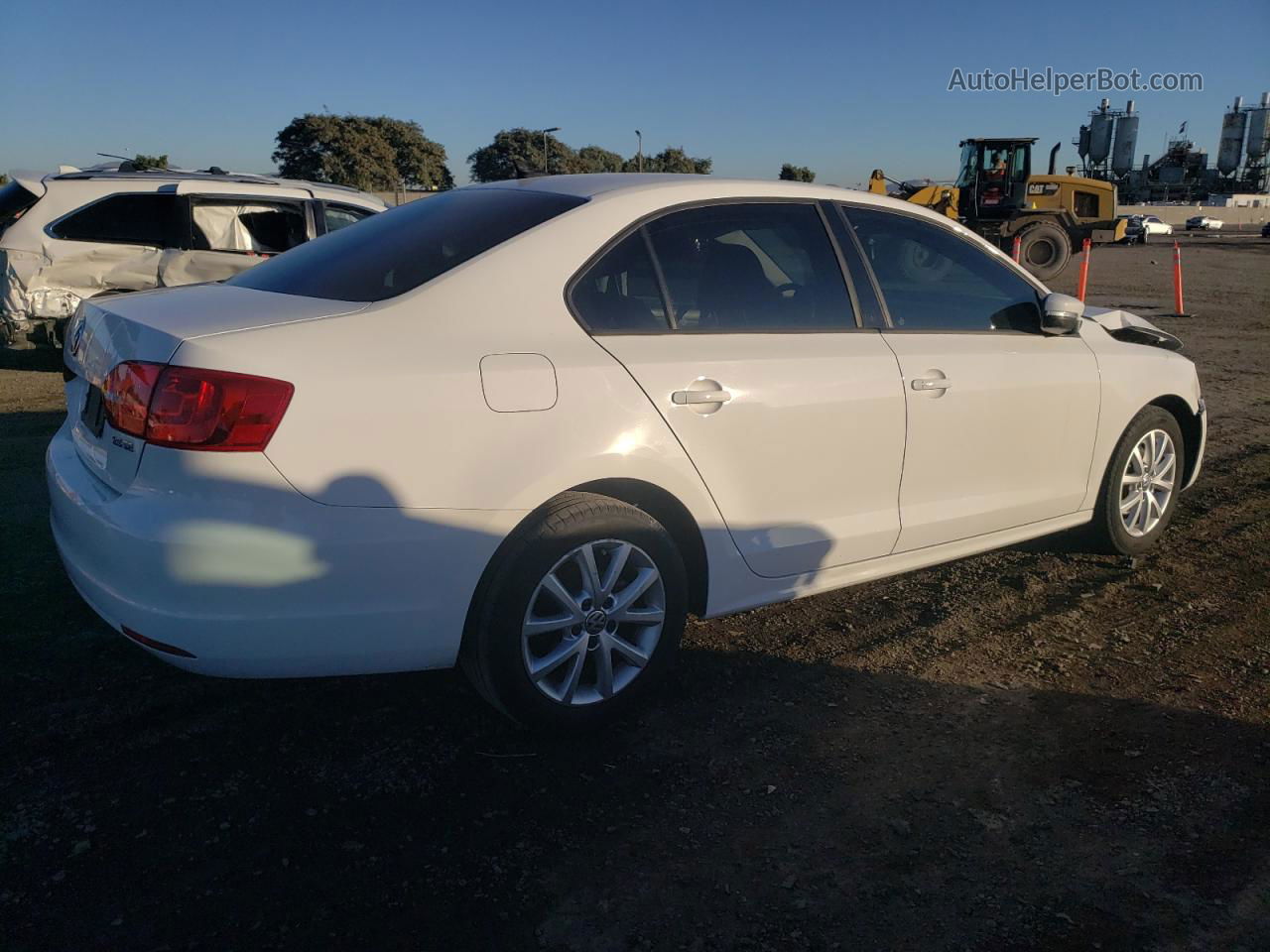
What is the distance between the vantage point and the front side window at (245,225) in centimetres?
886

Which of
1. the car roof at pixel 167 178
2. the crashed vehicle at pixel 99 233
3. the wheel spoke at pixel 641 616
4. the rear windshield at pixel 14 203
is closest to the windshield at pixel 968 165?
the car roof at pixel 167 178

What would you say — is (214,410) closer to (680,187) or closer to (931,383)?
(680,187)

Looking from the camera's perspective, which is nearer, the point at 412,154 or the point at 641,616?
the point at 641,616

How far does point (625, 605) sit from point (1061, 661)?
1.73 meters

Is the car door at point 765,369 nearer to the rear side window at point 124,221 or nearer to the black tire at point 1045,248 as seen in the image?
the rear side window at point 124,221

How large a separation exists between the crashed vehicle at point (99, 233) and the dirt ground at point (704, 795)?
5.52 m

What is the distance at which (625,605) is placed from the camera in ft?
9.98

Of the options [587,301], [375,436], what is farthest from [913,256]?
[375,436]

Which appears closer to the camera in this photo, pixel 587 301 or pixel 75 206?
pixel 587 301

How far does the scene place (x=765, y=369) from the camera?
3250mm

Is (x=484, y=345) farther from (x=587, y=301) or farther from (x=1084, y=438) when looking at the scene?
(x=1084, y=438)

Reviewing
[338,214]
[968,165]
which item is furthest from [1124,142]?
[338,214]

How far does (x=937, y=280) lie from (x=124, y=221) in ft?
25.0

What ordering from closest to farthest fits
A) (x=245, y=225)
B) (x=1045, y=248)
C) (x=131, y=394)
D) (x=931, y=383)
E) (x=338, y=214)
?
(x=131, y=394) → (x=931, y=383) → (x=245, y=225) → (x=338, y=214) → (x=1045, y=248)
